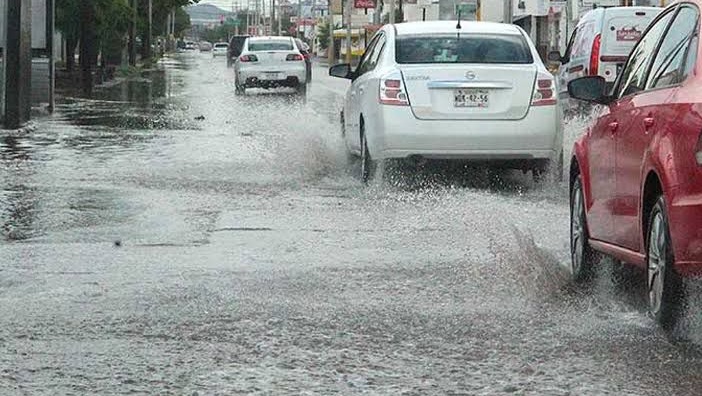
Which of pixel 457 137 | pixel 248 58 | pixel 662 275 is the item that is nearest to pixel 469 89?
pixel 457 137

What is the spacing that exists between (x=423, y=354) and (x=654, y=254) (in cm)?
122

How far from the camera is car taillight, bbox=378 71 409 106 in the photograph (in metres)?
13.1

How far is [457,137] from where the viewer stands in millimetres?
13094

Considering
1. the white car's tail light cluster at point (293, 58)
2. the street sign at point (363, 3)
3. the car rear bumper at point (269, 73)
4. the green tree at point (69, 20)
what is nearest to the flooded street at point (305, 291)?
the car rear bumper at point (269, 73)

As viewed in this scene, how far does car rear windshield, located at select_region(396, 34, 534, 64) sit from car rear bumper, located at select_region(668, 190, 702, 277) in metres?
7.43

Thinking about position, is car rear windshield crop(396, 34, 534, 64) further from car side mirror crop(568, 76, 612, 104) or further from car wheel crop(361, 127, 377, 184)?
car side mirror crop(568, 76, 612, 104)

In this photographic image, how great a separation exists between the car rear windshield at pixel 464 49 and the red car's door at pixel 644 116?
5.89 metres

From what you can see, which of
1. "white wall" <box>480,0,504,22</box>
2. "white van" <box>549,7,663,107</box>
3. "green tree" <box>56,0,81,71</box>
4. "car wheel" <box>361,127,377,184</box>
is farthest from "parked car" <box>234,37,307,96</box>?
"white wall" <box>480,0,504,22</box>

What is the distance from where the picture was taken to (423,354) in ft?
21.0

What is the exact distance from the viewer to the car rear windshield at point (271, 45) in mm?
39250

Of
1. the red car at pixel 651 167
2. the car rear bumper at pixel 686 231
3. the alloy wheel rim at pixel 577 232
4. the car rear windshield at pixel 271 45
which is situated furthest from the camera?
the car rear windshield at pixel 271 45

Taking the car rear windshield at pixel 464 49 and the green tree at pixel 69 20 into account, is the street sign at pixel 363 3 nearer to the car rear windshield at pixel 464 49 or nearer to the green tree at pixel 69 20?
the green tree at pixel 69 20

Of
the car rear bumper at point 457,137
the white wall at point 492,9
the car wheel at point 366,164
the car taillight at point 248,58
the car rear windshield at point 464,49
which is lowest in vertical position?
the car wheel at point 366,164

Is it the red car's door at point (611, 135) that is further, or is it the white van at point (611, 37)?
the white van at point (611, 37)
